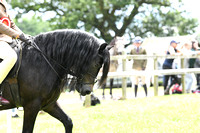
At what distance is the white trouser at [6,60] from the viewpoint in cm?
439

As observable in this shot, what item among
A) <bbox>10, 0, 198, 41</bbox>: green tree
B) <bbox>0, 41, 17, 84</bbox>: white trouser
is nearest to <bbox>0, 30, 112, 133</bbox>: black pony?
<bbox>0, 41, 17, 84</bbox>: white trouser

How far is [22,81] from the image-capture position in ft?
14.9

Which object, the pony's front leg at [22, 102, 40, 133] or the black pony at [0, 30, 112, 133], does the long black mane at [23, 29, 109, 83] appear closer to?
the black pony at [0, 30, 112, 133]

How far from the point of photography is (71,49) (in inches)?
187

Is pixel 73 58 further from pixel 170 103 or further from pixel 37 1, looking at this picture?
pixel 37 1

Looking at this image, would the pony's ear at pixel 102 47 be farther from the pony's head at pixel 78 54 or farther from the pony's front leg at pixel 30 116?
the pony's front leg at pixel 30 116

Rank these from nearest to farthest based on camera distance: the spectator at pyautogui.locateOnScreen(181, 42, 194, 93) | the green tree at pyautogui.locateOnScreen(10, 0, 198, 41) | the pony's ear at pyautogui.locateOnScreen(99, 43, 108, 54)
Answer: the pony's ear at pyautogui.locateOnScreen(99, 43, 108, 54) → the spectator at pyautogui.locateOnScreen(181, 42, 194, 93) → the green tree at pyautogui.locateOnScreen(10, 0, 198, 41)

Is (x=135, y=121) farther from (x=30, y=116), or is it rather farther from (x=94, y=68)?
(x=30, y=116)

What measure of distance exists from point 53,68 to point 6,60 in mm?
695

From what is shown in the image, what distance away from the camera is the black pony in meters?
4.53

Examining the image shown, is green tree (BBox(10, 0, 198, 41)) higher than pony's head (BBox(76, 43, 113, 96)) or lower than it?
higher

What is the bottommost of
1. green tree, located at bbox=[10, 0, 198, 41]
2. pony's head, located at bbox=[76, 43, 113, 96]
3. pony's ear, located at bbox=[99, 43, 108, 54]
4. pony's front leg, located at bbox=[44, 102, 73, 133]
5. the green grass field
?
the green grass field

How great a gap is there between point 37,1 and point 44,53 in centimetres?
2389

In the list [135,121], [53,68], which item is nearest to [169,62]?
[135,121]
